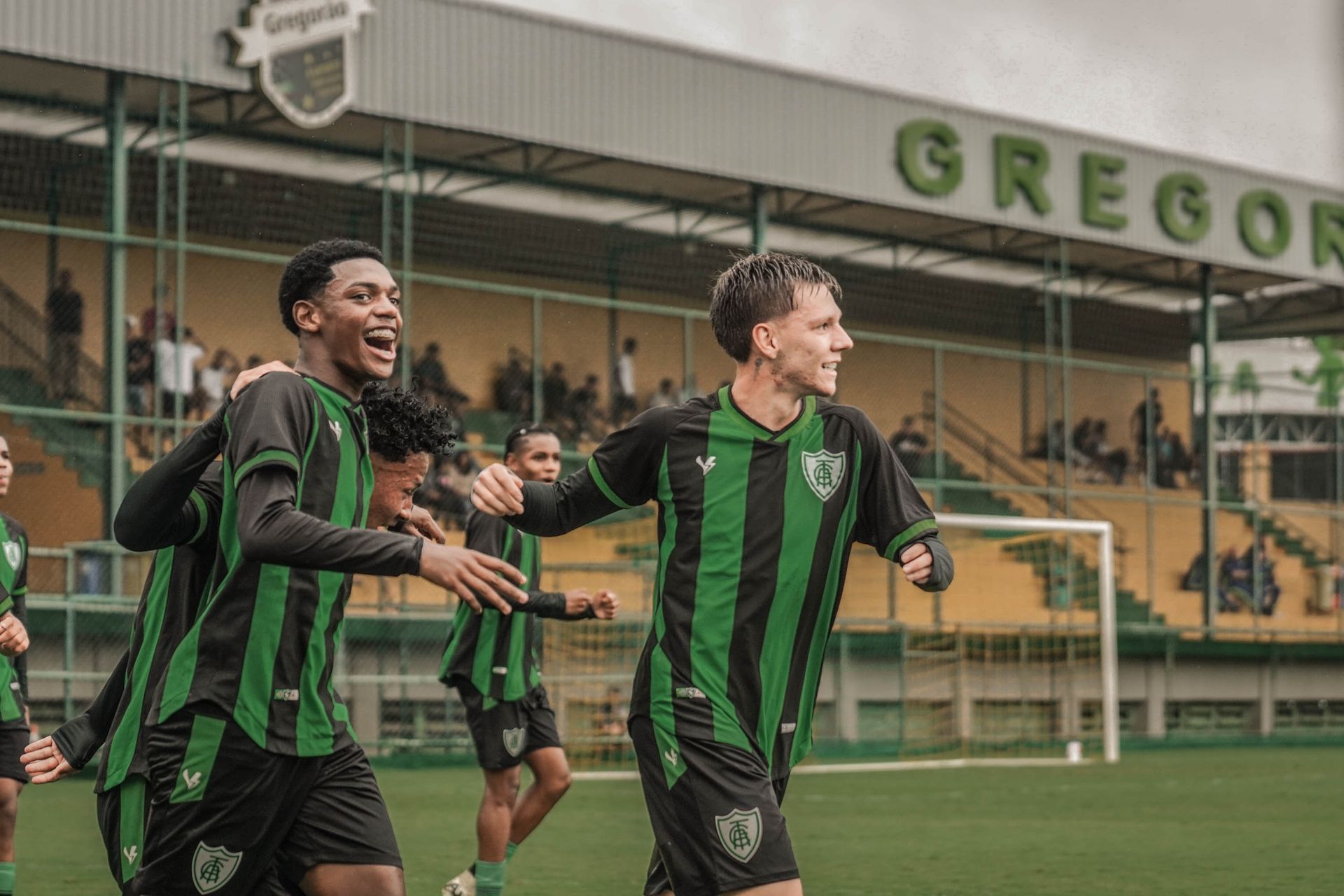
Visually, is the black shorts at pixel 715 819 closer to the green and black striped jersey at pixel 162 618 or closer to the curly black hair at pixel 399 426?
the curly black hair at pixel 399 426

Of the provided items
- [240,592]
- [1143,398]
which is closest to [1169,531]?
[1143,398]

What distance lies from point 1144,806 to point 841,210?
13.6 meters

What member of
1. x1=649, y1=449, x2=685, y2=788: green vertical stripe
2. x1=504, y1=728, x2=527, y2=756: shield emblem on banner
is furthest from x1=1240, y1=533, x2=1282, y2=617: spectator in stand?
x1=649, y1=449, x2=685, y2=788: green vertical stripe

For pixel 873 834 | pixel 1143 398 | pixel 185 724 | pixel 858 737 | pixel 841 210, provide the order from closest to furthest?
pixel 185 724 → pixel 873 834 → pixel 858 737 → pixel 841 210 → pixel 1143 398

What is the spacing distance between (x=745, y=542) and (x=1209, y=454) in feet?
84.3

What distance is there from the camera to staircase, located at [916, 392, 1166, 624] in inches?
923

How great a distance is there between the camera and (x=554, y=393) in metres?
22.2

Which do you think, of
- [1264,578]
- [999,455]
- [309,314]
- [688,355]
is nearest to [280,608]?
[309,314]

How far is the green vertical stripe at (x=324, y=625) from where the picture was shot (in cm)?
436

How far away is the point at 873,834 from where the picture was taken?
40.1 ft

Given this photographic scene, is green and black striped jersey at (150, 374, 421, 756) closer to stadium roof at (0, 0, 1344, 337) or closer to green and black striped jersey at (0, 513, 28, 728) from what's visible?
green and black striped jersey at (0, 513, 28, 728)

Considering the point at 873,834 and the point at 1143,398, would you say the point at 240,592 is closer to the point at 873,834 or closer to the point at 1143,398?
the point at 873,834

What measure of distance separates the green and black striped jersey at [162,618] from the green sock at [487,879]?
162 inches

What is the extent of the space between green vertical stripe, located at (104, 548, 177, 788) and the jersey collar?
1.47 metres
